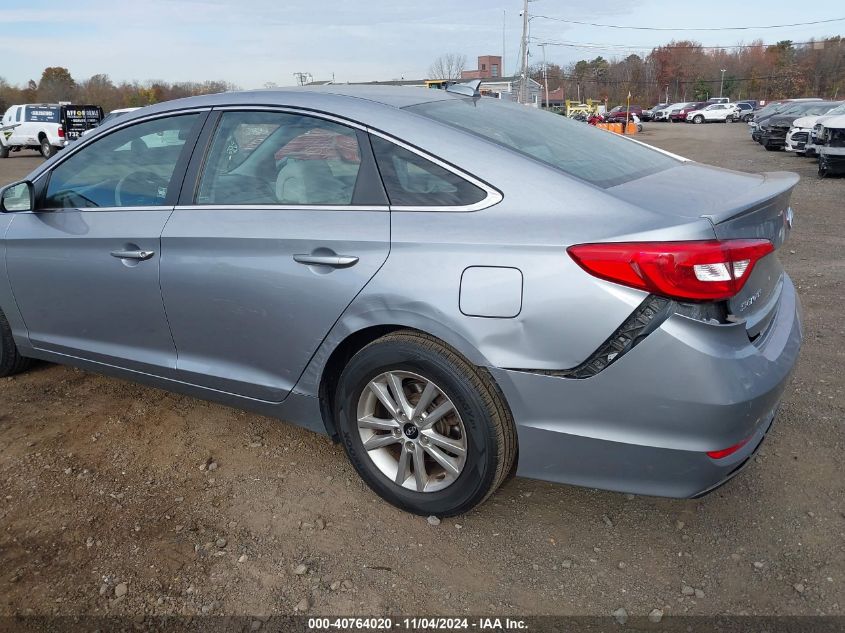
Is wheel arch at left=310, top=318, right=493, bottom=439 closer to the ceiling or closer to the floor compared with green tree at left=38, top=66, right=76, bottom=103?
closer to the floor

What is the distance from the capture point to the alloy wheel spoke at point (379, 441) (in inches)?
105

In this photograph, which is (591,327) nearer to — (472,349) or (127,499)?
(472,349)

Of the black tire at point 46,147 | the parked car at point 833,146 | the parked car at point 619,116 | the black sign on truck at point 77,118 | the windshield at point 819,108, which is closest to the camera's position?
the parked car at point 833,146

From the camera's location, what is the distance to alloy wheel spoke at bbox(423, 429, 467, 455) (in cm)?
249

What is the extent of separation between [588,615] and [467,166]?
1.62 metres

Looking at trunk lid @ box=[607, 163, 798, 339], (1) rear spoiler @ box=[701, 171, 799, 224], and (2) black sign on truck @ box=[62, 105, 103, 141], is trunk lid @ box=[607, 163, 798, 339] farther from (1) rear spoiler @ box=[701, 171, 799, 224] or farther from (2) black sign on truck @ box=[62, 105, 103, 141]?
(2) black sign on truck @ box=[62, 105, 103, 141]

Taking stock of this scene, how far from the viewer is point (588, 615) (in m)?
2.22

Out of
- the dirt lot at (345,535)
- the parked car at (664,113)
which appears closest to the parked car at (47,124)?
the dirt lot at (345,535)

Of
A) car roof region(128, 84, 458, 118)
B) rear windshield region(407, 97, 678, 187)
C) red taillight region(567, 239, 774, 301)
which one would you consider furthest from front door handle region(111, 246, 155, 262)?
red taillight region(567, 239, 774, 301)

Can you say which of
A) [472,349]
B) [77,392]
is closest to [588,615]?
[472,349]

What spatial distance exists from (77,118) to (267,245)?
93.1 feet

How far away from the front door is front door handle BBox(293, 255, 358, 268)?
32.4 inches

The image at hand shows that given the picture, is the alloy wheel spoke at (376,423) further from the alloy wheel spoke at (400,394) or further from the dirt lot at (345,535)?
the dirt lot at (345,535)

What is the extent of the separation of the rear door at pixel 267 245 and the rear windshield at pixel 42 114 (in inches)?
1108
